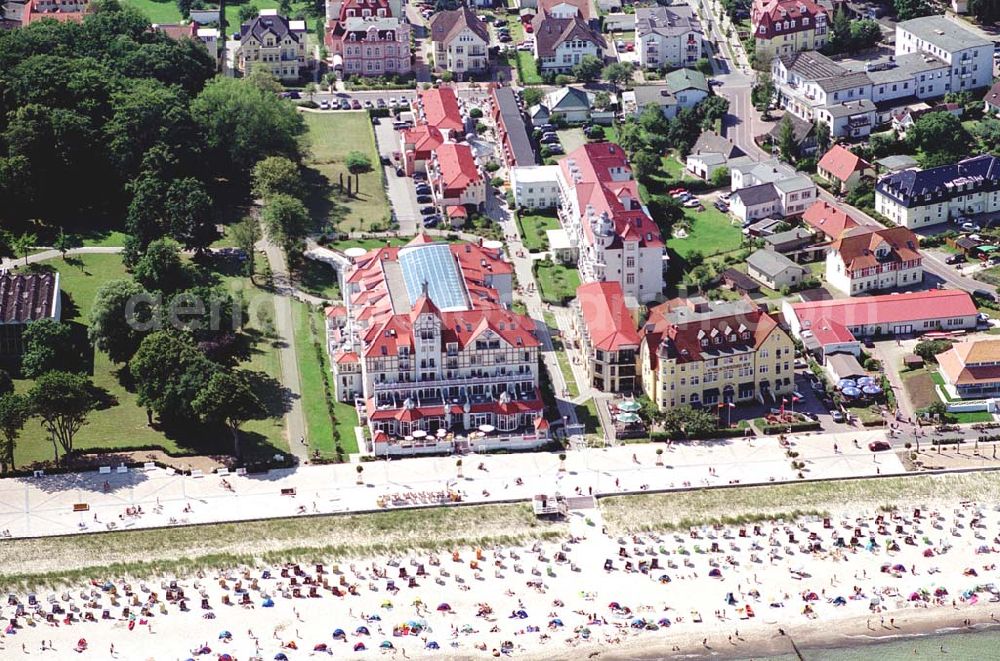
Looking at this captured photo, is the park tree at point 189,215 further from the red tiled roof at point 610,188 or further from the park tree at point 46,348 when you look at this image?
the red tiled roof at point 610,188

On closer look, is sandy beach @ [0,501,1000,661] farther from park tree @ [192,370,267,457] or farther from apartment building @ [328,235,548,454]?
park tree @ [192,370,267,457]

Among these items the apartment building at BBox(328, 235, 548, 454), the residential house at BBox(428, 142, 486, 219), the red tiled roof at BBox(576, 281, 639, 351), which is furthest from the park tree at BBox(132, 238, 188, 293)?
the red tiled roof at BBox(576, 281, 639, 351)

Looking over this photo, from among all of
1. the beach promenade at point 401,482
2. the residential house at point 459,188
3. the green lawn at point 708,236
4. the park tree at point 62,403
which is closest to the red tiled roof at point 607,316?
the beach promenade at point 401,482

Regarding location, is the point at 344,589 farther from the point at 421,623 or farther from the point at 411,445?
the point at 411,445

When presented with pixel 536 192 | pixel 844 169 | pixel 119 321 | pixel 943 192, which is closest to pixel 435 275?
pixel 119 321

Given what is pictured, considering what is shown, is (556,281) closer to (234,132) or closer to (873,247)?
(873,247)

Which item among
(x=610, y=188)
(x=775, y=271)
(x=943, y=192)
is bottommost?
(x=775, y=271)
